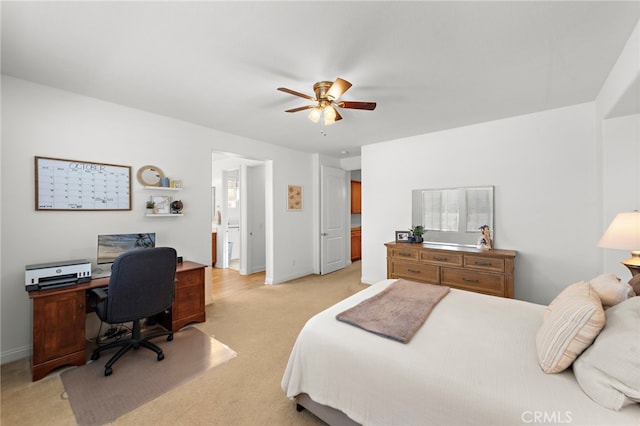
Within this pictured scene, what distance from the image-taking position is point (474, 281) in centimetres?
320

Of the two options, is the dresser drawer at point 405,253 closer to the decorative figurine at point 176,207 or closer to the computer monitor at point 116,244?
the decorative figurine at point 176,207

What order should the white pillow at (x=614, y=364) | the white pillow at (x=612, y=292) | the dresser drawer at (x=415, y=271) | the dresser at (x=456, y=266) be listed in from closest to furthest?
the white pillow at (x=614, y=364)
the white pillow at (x=612, y=292)
the dresser at (x=456, y=266)
the dresser drawer at (x=415, y=271)

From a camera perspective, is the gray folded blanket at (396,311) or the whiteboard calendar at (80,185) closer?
the gray folded blanket at (396,311)

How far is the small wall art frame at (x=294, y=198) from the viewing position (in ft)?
16.2

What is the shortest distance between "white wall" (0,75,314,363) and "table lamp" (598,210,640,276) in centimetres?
427

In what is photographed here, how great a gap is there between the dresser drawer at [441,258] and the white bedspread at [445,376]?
1482 millimetres

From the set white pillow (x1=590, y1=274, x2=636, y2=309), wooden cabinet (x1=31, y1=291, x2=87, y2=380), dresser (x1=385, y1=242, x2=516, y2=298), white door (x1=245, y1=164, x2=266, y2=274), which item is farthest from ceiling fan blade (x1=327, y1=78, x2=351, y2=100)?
white door (x1=245, y1=164, x2=266, y2=274)

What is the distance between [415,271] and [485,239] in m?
1.01

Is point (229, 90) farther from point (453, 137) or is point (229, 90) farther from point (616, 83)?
point (616, 83)

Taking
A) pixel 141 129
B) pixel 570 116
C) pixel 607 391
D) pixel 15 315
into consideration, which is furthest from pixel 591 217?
pixel 15 315

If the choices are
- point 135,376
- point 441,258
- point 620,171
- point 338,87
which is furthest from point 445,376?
point 620,171

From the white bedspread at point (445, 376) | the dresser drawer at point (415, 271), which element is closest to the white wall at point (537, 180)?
the dresser drawer at point (415, 271)

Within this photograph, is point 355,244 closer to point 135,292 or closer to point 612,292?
point 135,292

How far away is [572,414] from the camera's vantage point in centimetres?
96
